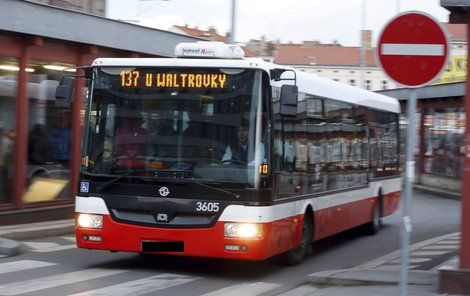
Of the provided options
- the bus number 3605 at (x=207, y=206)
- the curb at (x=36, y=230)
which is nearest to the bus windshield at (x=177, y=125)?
the bus number 3605 at (x=207, y=206)

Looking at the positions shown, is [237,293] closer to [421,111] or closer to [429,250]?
[429,250]

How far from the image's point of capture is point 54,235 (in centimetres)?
1330

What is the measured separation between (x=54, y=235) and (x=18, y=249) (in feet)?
7.98

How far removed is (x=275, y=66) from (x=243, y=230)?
237cm

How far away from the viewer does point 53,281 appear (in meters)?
8.78

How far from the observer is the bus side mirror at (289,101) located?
29.0ft

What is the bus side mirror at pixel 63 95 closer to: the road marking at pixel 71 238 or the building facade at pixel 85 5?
the road marking at pixel 71 238

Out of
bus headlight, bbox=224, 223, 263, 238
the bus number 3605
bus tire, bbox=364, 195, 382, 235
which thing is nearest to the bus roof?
the bus number 3605

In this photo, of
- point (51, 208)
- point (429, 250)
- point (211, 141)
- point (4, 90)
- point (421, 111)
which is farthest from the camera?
point (421, 111)

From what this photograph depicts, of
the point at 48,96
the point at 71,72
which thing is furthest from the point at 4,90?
the point at 71,72

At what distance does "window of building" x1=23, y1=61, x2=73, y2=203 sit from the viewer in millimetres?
14406

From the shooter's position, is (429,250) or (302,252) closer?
(302,252)

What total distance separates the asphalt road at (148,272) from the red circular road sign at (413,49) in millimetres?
3406

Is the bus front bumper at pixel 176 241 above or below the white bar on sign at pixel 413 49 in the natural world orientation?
below
